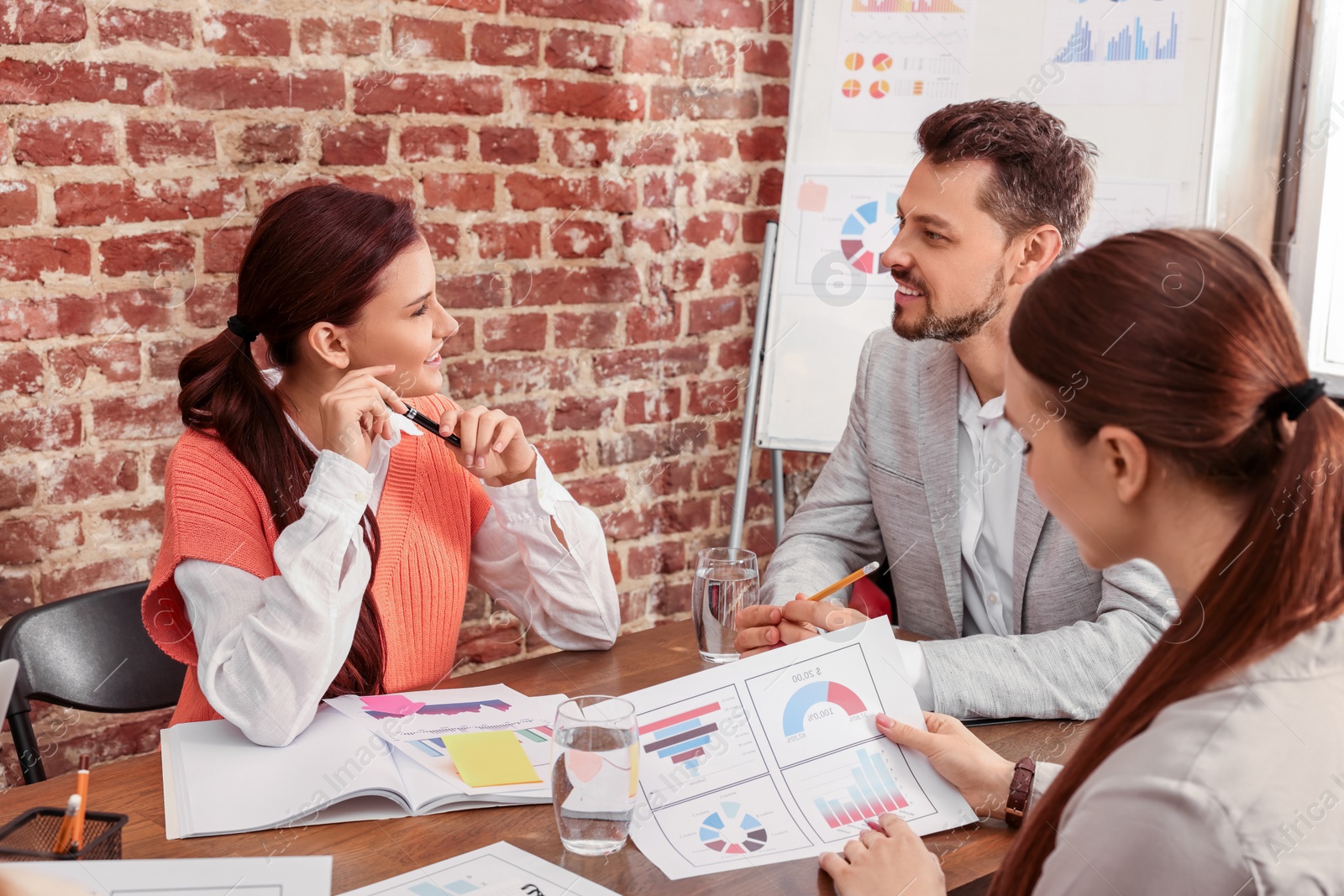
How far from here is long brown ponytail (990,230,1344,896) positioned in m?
0.80

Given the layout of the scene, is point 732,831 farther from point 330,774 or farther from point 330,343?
point 330,343

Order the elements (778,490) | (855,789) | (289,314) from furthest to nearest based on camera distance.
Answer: (778,490) → (289,314) → (855,789)

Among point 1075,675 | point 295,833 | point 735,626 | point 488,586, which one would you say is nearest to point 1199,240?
point 1075,675

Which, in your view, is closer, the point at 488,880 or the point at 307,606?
the point at 488,880

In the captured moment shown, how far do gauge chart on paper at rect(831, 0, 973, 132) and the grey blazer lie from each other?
2.05ft

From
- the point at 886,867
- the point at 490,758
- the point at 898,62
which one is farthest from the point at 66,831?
the point at 898,62

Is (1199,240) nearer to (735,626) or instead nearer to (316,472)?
(735,626)

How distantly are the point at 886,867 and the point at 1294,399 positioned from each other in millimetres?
474

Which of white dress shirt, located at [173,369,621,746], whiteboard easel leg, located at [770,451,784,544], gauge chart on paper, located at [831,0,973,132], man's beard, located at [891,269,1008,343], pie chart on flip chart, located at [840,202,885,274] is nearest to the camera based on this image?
white dress shirt, located at [173,369,621,746]

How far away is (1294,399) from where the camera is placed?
82cm

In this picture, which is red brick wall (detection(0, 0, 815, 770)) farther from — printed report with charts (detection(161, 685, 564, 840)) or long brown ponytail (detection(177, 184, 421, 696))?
printed report with charts (detection(161, 685, 564, 840))

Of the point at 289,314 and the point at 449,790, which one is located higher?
the point at 289,314

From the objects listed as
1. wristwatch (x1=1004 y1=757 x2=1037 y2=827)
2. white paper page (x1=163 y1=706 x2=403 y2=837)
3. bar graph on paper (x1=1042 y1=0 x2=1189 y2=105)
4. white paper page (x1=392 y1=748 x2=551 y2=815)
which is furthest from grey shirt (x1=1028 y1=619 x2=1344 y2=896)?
bar graph on paper (x1=1042 y1=0 x2=1189 y2=105)

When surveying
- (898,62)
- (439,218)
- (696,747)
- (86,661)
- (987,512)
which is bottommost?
(86,661)
